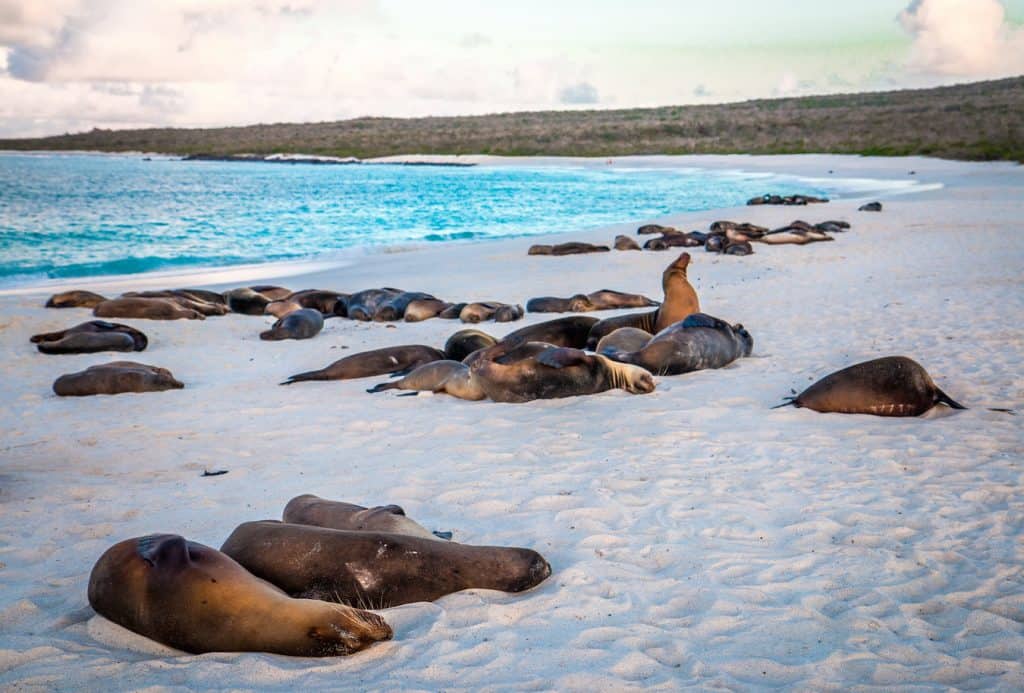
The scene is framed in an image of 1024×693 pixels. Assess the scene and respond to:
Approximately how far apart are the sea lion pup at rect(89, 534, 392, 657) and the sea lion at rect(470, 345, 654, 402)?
13.0ft

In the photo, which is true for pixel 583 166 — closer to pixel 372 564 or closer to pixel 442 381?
pixel 442 381

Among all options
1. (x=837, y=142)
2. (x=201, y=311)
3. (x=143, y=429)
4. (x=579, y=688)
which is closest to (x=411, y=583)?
(x=579, y=688)

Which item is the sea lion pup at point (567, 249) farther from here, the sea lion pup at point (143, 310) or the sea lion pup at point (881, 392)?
the sea lion pup at point (881, 392)

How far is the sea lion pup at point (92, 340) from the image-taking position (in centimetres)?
988

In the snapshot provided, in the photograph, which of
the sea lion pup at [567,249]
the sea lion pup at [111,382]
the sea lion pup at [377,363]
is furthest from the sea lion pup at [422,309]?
the sea lion pup at [567,249]

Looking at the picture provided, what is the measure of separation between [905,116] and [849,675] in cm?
6388

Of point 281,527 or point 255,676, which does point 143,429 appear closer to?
point 281,527

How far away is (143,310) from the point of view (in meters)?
11.8

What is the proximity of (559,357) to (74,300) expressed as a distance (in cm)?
853

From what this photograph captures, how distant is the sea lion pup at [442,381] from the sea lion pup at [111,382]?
209 cm

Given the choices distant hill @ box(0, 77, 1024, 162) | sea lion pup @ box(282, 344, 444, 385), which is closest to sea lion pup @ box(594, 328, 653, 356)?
sea lion pup @ box(282, 344, 444, 385)

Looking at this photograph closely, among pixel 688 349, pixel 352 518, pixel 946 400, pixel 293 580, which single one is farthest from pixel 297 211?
pixel 293 580

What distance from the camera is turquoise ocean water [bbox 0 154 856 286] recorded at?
21547 millimetres

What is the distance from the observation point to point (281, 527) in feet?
12.4
